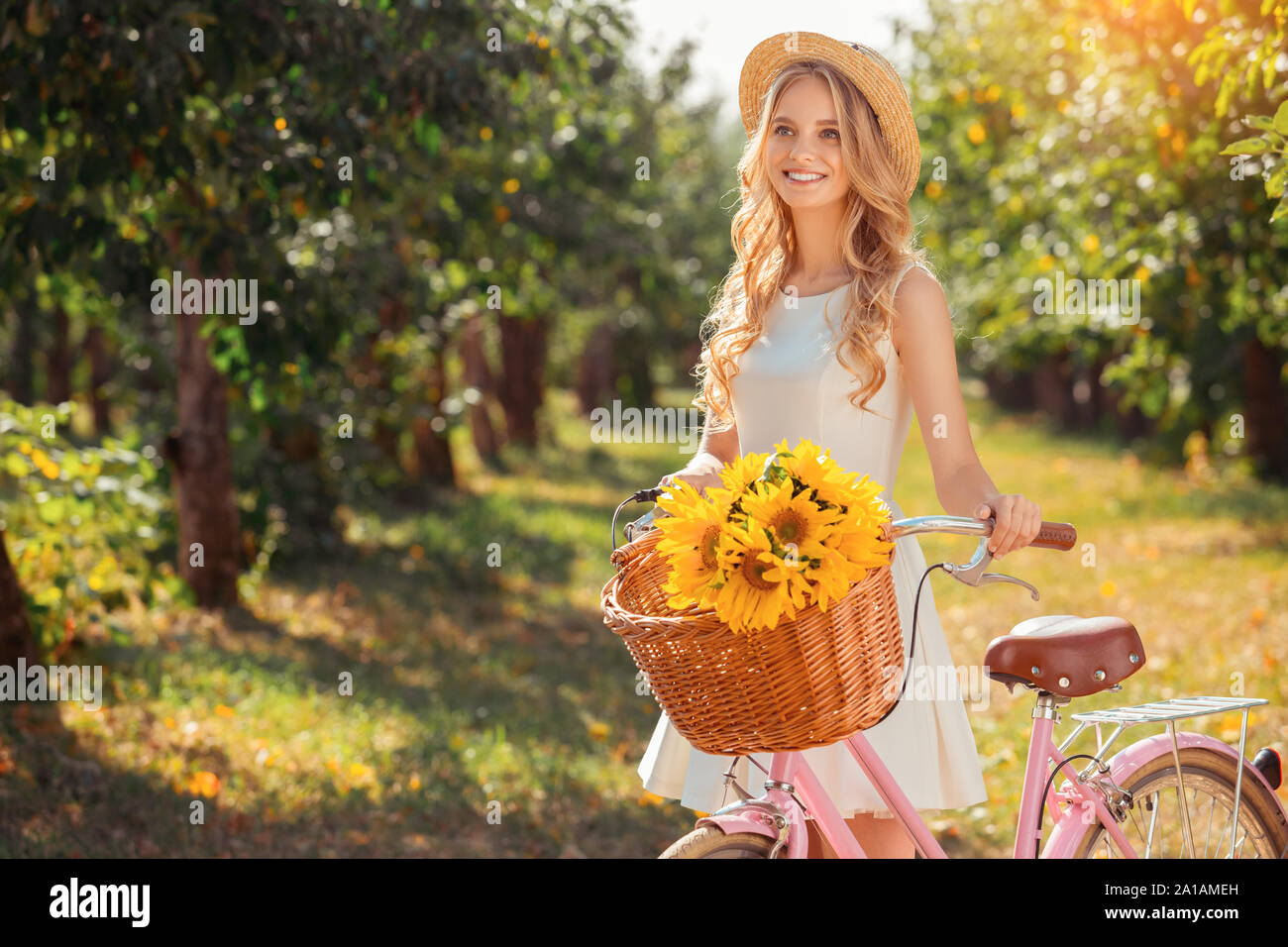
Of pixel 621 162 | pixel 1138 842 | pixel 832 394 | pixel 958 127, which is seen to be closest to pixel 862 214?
pixel 832 394

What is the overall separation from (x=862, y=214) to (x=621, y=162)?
11.5m

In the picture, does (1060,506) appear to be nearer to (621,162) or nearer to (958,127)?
(958,127)

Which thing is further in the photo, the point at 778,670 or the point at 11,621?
the point at 11,621

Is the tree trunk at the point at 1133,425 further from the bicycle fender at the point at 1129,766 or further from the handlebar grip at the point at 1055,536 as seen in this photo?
the handlebar grip at the point at 1055,536

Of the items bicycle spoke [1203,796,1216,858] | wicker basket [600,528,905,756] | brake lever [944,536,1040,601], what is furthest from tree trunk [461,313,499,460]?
wicker basket [600,528,905,756]

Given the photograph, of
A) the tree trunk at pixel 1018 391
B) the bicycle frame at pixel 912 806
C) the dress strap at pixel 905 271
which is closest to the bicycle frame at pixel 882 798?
the bicycle frame at pixel 912 806

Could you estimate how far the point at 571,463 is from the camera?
22781 mm

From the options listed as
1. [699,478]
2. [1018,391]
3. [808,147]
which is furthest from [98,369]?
[808,147]

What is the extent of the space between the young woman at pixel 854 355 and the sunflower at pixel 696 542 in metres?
0.69

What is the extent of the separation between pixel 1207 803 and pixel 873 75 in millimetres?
1954

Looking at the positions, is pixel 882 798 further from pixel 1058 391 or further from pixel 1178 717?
pixel 1058 391

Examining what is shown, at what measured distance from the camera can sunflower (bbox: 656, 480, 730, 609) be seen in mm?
2438

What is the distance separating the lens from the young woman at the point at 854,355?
9.99 feet

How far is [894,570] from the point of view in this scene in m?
3.21
